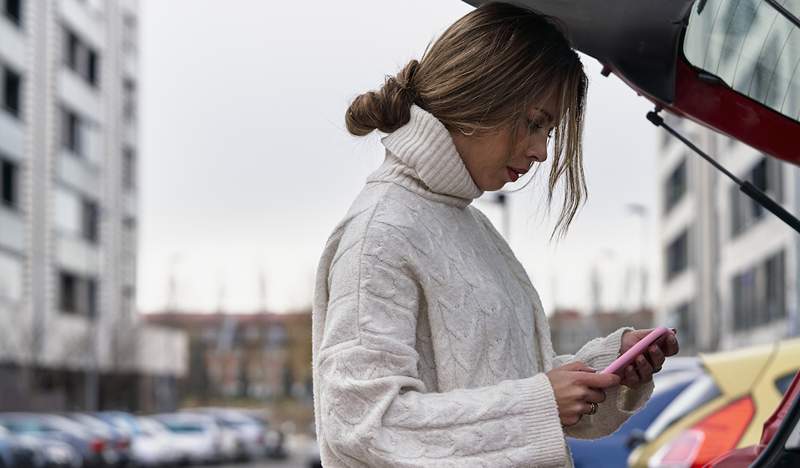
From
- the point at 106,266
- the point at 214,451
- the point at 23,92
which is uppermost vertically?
the point at 23,92

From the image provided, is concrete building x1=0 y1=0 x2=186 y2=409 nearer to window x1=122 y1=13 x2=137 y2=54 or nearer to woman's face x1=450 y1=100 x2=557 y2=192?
window x1=122 y1=13 x2=137 y2=54

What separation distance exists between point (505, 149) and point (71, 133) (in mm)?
57872

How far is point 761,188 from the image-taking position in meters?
49.3

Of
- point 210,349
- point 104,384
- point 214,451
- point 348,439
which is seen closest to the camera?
point 348,439

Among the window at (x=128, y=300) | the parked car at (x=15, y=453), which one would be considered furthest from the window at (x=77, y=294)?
the parked car at (x=15, y=453)

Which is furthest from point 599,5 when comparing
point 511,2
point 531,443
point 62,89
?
point 62,89

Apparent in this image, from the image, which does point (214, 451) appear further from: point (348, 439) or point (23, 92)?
point (348, 439)

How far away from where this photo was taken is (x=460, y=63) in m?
2.53

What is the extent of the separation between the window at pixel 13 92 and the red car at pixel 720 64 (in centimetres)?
4989

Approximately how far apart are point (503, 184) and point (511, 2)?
11.3 inches

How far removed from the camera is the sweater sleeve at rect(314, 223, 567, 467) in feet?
7.68

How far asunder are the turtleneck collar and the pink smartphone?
0.35 meters

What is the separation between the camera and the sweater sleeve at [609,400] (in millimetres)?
2740

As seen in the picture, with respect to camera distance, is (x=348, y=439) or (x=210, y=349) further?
(x=210, y=349)
